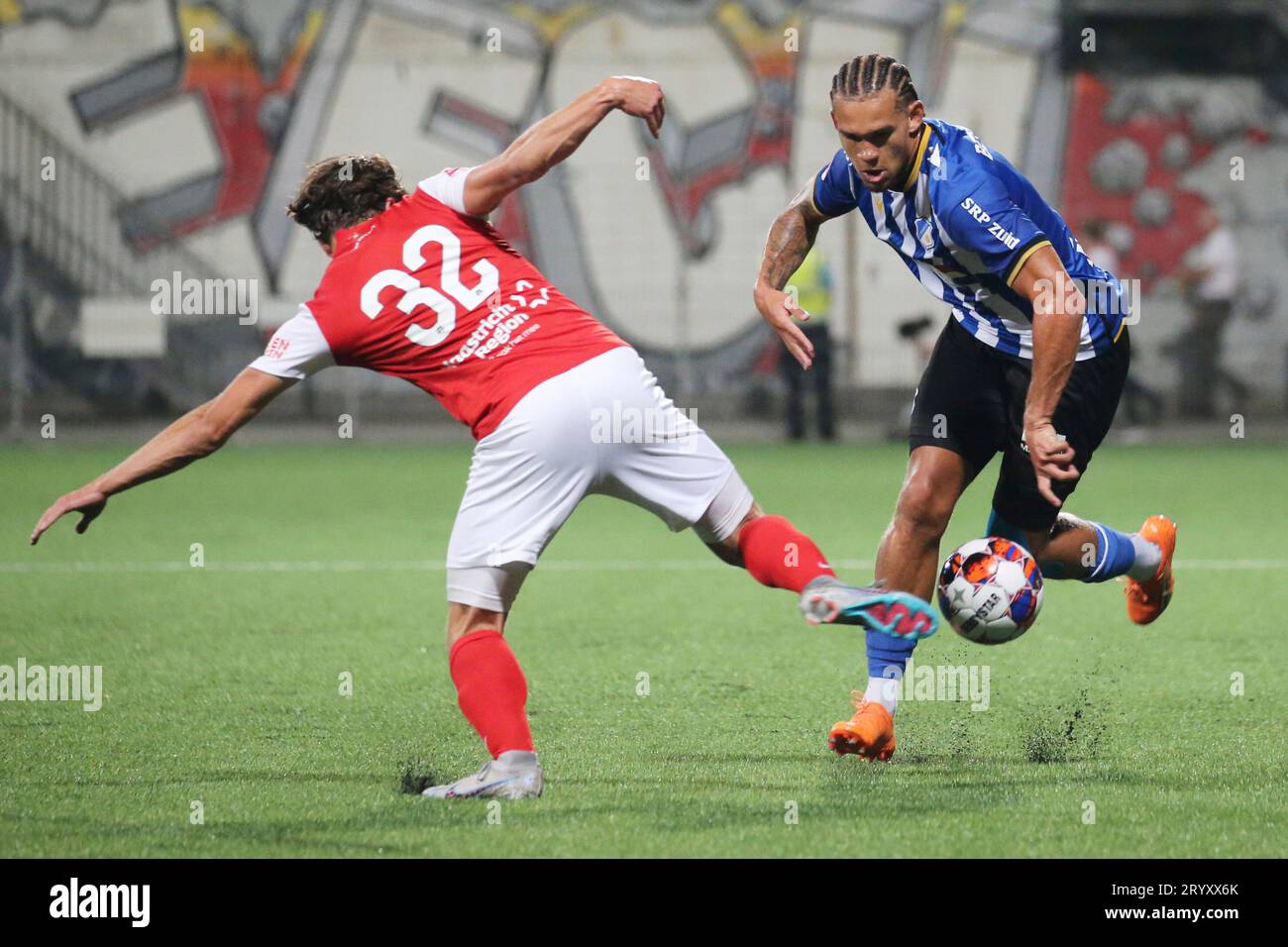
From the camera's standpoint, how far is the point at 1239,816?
482 centimetres

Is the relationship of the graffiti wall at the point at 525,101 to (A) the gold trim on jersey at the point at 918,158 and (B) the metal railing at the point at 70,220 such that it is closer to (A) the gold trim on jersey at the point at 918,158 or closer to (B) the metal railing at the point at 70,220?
(B) the metal railing at the point at 70,220

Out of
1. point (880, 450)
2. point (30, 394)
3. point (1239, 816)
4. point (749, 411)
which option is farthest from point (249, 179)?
point (1239, 816)

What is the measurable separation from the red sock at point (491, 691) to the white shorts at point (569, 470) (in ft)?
0.39

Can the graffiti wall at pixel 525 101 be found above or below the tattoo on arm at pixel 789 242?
above

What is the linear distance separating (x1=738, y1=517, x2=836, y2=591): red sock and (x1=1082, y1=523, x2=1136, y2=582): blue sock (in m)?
1.93

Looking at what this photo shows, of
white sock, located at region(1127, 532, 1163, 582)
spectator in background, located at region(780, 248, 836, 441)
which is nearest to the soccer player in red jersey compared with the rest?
white sock, located at region(1127, 532, 1163, 582)

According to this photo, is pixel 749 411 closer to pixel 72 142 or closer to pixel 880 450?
pixel 880 450

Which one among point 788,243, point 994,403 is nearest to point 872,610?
point 994,403

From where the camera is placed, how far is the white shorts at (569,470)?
5.05 metres

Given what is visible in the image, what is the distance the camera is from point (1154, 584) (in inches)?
281

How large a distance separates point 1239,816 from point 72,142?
69.2 feet

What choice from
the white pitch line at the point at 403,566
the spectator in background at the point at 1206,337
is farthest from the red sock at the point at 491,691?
the spectator in background at the point at 1206,337

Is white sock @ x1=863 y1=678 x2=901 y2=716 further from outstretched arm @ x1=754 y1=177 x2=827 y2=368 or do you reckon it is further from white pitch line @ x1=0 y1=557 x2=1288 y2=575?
white pitch line @ x1=0 y1=557 x2=1288 y2=575

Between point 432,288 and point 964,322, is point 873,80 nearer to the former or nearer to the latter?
point 964,322
